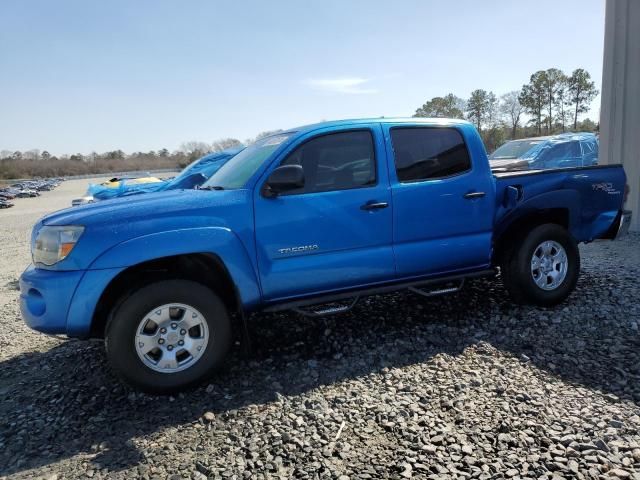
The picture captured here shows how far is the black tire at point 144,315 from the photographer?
→ 3268mm

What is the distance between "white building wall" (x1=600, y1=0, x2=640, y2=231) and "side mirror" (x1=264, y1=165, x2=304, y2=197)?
24.3ft

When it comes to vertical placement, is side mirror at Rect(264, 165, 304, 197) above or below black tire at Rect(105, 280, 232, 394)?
above

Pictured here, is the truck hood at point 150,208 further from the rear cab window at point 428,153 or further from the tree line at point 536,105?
the tree line at point 536,105

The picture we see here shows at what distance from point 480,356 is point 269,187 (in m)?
2.17

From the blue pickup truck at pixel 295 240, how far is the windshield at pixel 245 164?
0.02 metres

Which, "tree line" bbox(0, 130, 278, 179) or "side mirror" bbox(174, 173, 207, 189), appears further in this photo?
"tree line" bbox(0, 130, 278, 179)

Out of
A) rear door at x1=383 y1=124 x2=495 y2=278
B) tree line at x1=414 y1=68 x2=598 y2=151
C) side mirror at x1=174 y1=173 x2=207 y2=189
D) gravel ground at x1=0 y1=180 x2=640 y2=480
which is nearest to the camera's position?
gravel ground at x1=0 y1=180 x2=640 y2=480

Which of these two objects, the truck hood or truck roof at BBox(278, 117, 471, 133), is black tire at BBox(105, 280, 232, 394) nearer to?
the truck hood

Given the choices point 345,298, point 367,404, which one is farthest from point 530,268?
point 367,404

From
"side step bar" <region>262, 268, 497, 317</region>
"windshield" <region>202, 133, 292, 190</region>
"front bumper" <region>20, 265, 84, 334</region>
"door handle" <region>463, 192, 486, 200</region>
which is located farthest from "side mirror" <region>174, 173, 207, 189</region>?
"door handle" <region>463, 192, 486, 200</region>

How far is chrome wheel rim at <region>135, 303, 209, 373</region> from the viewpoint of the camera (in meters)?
3.36

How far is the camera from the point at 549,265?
4.80 m

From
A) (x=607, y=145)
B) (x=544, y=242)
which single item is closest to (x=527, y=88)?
(x=607, y=145)

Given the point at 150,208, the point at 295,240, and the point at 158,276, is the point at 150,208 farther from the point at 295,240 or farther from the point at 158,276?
the point at 295,240
